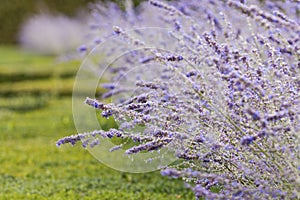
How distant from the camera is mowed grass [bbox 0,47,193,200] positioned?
210 inches

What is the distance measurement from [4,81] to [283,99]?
50.6 ft

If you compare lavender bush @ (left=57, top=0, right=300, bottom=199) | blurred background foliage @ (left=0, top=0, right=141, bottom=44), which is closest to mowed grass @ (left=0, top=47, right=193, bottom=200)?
lavender bush @ (left=57, top=0, right=300, bottom=199)

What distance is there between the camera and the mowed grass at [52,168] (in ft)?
17.5

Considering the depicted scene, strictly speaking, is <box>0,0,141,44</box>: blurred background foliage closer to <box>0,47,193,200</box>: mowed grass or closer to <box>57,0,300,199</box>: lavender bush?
<box>0,47,193,200</box>: mowed grass

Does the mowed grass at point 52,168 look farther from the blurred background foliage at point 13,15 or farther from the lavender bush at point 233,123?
the blurred background foliage at point 13,15

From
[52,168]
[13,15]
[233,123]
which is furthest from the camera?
[13,15]

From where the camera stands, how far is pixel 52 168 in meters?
6.77

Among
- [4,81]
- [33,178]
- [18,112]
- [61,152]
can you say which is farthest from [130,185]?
[4,81]

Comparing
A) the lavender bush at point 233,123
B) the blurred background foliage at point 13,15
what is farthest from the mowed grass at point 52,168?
the blurred background foliage at point 13,15

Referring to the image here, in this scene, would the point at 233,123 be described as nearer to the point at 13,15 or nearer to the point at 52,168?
the point at 52,168

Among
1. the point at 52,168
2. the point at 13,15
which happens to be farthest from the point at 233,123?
the point at 13,15

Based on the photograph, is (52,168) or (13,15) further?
(13,15)

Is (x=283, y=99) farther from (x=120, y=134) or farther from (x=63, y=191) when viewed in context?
(x=63, y=191)

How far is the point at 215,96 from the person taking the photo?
2988 millimetres
